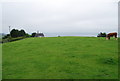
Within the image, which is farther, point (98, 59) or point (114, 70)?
point (98, 59)

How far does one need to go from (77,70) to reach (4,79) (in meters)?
3.42

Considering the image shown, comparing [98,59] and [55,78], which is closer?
[55,78]

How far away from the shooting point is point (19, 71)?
6.84 m

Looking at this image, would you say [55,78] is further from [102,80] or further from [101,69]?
[101,69]

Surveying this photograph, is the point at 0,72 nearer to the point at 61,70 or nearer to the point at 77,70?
the point at 61,70

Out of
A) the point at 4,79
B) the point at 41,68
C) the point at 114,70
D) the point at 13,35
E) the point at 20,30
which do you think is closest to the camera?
the point at 4,79

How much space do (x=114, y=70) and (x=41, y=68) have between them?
12.2ft

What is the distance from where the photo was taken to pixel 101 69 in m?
6.79

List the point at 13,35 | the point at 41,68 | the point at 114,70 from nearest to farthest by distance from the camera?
the point at 114,70 → the point at 41,68 → the point at 13,35

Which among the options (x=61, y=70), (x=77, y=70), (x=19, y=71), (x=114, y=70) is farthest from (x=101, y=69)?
(x=19, y=71)

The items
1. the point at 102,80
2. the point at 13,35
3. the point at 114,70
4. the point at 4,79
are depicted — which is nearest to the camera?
the point at 102,80

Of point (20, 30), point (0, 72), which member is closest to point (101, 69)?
point (0, 72)

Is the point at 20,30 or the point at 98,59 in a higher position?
the point at 20,30

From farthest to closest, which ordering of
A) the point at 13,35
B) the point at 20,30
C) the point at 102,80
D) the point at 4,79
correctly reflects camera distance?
the point at 20,30, the point at 13,35, the point at 4,79, the point at 102,80
